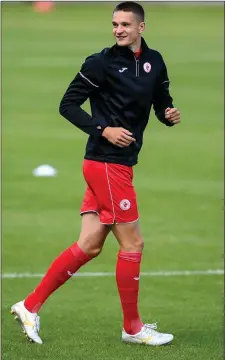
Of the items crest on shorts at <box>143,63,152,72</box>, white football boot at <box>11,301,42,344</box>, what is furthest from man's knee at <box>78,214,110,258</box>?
crest on shorts at <box>143,63,152,72</box>

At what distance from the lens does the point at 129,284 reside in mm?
7660

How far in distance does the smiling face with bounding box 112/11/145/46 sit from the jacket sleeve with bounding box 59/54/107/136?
187mm

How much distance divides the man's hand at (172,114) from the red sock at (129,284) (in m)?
0.92

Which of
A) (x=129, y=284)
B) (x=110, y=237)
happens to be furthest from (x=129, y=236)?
(x=110, y=237)

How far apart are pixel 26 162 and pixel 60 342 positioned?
877cm

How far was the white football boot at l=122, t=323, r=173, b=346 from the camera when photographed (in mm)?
7652

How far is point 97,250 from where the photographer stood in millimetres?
7695

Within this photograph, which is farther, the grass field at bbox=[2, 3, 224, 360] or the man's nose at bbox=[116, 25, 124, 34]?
the grass field at bbox=[2, 3, 224, 360]

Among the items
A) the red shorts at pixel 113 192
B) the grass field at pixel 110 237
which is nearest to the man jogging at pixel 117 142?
the red shorts at pixel 113 192

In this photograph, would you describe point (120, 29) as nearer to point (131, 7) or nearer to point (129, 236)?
point (131, 7)

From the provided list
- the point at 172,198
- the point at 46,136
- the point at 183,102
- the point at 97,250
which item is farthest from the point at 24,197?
the point at 183,102

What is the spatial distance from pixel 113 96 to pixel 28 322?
1.55 metres

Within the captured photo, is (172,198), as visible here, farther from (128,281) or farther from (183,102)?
(183,102)

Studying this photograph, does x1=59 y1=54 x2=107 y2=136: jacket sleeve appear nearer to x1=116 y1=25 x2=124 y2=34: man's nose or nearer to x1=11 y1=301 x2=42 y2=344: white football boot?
x1=116 y1=25 x2=124 y2=34: man's nose
